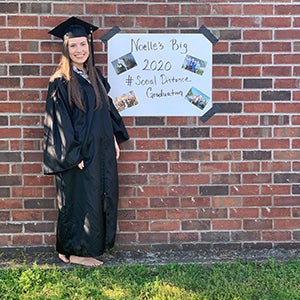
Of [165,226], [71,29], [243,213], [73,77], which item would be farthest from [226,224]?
[71,29]

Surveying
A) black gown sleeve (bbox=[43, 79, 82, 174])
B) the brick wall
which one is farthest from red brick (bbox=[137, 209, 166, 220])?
black gown sleeve (bbox=[43, 79, 82, 174])

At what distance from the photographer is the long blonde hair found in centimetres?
423

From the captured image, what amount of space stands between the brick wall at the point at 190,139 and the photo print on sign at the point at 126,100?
0.12 meters

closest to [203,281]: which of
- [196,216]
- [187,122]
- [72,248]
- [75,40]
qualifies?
[196,216]

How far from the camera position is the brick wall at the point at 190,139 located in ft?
14.9

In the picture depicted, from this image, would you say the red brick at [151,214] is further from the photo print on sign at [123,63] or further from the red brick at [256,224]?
the photo print on sign at [123,63]

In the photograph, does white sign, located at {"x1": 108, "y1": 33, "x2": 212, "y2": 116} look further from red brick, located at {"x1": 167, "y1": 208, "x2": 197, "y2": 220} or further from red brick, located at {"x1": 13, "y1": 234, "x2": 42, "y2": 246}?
red brick, located at {"x1": 13, "y1": 234, "x2": 42, "y2": 246}

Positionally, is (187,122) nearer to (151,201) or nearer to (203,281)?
(151,201)

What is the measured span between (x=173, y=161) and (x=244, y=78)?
0.95 metres

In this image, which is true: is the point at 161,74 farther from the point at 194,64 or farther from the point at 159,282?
the point at 159,282

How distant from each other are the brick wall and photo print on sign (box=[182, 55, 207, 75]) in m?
0.13

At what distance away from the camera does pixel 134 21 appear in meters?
4.57

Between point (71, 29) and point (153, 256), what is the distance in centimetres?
204

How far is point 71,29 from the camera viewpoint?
4.30 m
